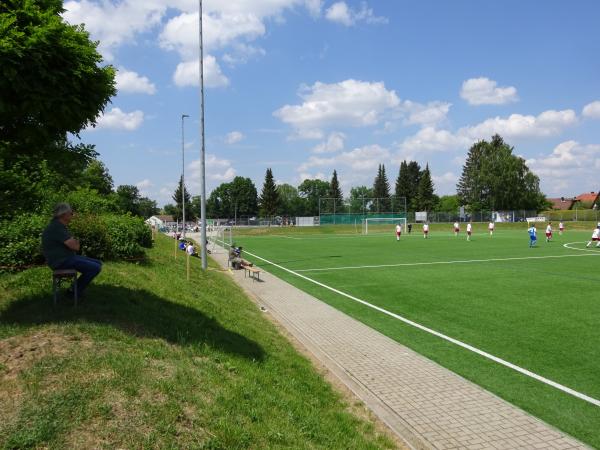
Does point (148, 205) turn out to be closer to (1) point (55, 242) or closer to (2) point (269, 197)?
(2) point (269, 197)

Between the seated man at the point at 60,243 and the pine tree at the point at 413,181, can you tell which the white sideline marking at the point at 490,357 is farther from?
the pine tree at the point at 413,181

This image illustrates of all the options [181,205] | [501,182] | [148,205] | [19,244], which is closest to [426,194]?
[501,182]

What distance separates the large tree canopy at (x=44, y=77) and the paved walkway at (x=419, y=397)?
16.4 ft

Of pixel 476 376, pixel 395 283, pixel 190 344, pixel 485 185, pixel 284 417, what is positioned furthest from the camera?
pixel 485 185

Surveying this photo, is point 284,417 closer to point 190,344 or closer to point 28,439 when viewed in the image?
point 190,344

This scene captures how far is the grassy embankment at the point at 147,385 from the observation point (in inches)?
143

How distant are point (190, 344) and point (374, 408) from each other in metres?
2.39

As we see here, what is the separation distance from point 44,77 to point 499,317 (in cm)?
963

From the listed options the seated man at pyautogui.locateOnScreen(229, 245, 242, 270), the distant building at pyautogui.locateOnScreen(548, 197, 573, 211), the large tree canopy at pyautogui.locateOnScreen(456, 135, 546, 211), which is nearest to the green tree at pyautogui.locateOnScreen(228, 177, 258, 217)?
the large tree canopy at pyautogui.locateOnScreen(456, 135, 546, 211)

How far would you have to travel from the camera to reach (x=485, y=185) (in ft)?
292

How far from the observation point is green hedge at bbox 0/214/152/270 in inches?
355

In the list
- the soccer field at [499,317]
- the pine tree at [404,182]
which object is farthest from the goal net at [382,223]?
the soccer field at [499,317]

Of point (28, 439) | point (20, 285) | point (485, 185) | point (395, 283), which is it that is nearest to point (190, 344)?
point (28, 439)

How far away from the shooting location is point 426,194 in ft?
355
